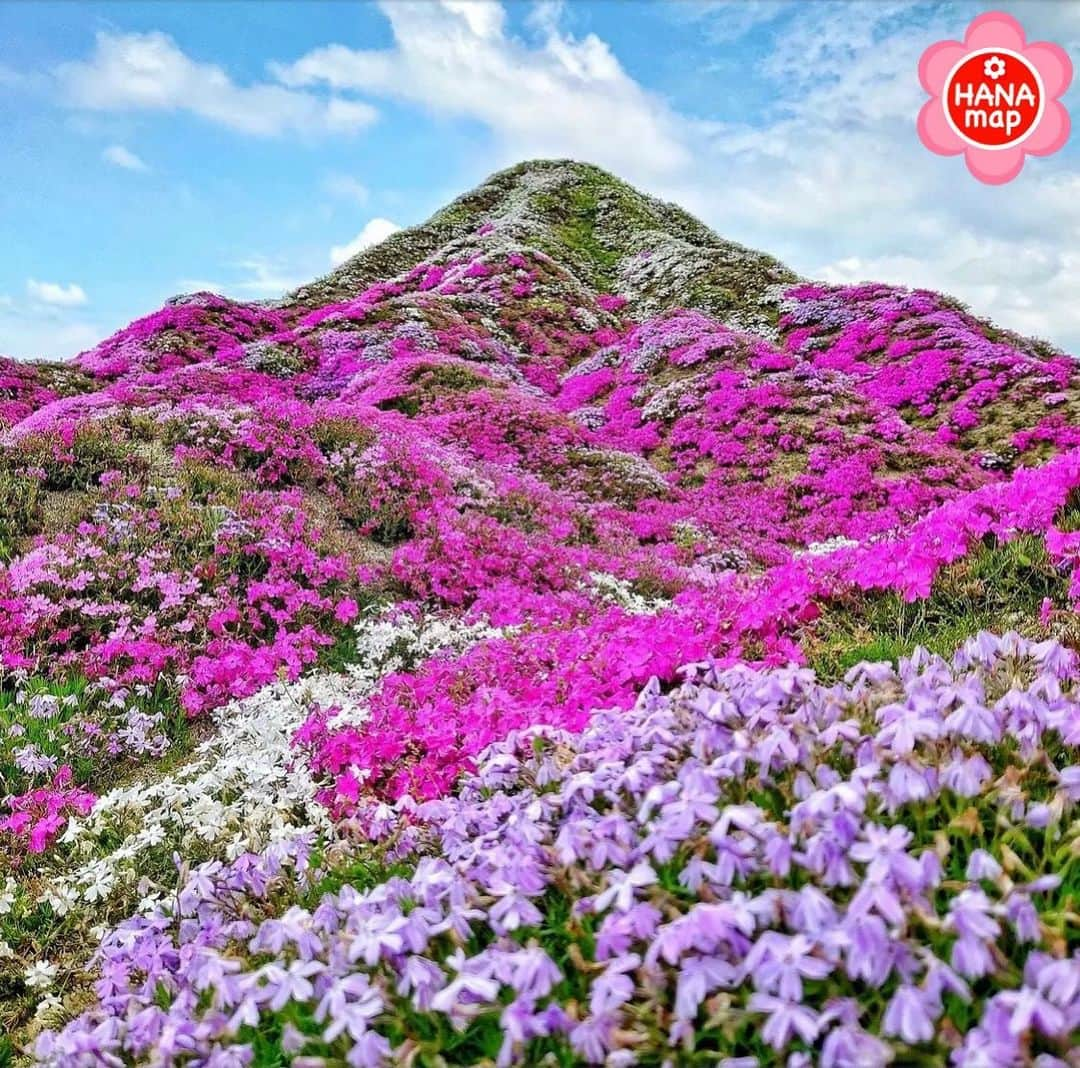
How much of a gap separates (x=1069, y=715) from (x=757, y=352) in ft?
89.7

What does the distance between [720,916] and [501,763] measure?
1.86 meters

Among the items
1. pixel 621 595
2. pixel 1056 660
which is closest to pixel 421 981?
pixel 1056 660

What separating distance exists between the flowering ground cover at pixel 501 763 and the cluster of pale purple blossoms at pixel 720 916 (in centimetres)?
2

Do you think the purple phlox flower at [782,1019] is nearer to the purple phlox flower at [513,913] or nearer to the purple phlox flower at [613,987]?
the purple phlox flower at [613,987]

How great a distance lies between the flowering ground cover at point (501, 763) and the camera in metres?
2.24

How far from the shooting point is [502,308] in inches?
1597

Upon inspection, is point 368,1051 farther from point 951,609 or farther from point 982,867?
point 951,609

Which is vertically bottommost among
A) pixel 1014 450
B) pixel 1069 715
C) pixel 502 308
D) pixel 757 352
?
pixel 1069 715

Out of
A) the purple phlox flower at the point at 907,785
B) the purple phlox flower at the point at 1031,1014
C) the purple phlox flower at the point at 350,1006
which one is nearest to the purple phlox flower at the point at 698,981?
the purple phlox flower at the point at 1031,1014

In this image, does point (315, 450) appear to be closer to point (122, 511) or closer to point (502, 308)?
point (122, 511)

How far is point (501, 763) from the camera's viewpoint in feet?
13.0

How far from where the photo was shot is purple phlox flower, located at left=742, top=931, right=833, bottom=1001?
6.66 feet

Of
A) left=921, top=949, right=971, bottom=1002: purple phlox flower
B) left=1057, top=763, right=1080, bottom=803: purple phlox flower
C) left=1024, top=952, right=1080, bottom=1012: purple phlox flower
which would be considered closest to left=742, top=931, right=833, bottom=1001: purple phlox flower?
left=921, top=949, right=971, bottom=1002: purple phlox flower

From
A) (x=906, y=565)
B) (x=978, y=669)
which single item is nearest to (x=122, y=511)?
(x=906, y=565)
